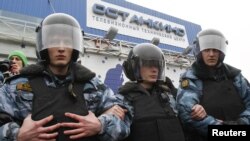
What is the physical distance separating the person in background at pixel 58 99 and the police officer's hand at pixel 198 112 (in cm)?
52

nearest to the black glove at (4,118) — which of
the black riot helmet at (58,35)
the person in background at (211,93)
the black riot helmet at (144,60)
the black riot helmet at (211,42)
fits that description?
the black riot helmet at (58,35)

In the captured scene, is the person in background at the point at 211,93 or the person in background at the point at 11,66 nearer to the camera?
the person in background at the point at 211,93

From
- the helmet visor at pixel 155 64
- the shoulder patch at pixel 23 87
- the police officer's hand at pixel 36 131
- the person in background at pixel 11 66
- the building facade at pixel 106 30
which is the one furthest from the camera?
the building facade at pixel 106 30

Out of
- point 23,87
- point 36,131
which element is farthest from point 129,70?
point 36,131

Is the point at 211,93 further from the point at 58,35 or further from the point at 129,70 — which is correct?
the point at 58,35

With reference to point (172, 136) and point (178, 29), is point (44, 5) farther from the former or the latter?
point (172, 136)

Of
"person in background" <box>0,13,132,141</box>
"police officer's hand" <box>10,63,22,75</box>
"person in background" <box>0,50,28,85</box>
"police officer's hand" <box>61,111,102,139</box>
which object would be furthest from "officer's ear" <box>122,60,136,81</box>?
"police officer's hand" <box>10,63,22,75</box>

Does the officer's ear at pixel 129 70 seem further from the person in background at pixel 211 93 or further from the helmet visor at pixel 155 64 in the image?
the person in background at pixel 211 93

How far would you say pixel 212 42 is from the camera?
2504mm

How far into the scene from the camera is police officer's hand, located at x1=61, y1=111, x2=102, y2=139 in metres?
1.44

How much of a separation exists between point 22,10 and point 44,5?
93 centimetres

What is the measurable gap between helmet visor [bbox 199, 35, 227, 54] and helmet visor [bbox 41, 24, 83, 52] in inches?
47.7

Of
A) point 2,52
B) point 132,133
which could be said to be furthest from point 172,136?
point 2,52

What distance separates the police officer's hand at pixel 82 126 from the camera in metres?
1.44
